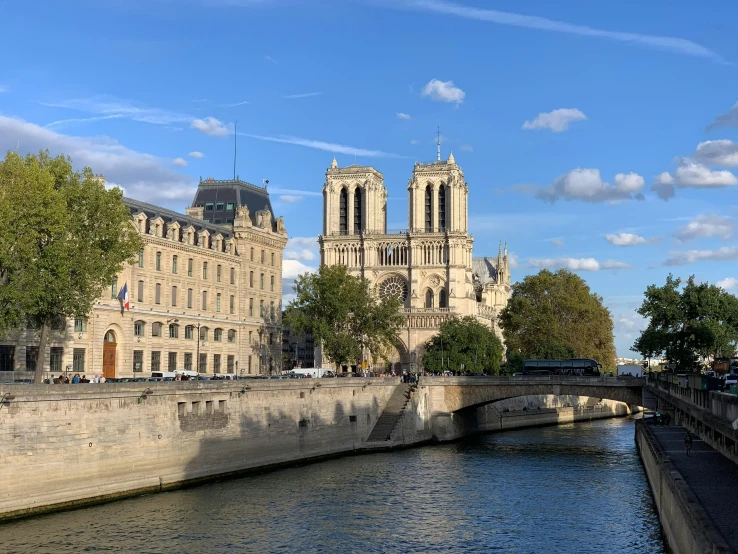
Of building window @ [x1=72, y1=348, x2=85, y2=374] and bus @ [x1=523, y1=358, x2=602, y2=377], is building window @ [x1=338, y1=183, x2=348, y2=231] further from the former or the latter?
building window @ [x1=72, y1=348, x2=85, y2=374]

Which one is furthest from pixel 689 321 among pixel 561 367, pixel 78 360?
pixel 78 360

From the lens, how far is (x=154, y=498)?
49812 millimetres

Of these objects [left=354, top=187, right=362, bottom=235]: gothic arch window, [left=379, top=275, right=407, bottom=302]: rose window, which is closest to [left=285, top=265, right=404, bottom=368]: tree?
[left=379, top=275, right=407, bottom=302]: rose window

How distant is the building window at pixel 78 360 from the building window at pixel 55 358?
1.32 meters

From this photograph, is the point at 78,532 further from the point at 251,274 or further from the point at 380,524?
the point at 251,274

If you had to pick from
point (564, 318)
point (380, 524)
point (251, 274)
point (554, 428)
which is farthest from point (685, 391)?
point (564, 318)

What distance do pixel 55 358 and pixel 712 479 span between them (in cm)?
5334

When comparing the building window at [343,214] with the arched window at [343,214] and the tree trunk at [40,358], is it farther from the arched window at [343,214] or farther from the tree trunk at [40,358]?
the tree trunk at [40,358]

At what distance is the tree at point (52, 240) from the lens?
54938 millimetres

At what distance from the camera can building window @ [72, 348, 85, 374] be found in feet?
258

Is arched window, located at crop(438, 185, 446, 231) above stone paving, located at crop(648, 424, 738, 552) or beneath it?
above

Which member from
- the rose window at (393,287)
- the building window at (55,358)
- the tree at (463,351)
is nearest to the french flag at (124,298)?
the building window at (55,358)

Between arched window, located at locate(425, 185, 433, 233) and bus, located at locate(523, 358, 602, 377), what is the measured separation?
4177 cm

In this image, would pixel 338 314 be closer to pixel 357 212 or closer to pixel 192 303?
pixel 192 303
